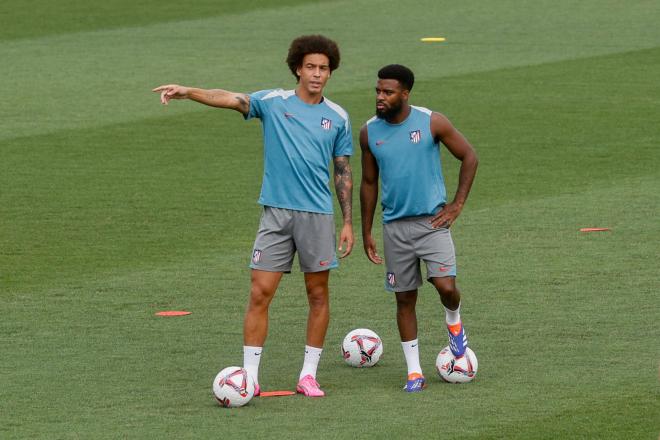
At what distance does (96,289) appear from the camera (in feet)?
38.4

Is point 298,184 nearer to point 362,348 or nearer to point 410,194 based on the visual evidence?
point 410,194

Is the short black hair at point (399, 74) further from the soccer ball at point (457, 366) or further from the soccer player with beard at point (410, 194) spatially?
the soccer ball at point (457, 366)

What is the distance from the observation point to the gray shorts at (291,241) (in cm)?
892

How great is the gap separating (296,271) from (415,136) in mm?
3824

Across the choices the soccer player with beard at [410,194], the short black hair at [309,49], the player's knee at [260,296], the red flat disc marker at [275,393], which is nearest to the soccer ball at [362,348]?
the soccer player with beard at [410,194]

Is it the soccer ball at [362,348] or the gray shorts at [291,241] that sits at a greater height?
the gray shorts at [291,241]

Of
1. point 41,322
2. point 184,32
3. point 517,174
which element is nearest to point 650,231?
point 517,174

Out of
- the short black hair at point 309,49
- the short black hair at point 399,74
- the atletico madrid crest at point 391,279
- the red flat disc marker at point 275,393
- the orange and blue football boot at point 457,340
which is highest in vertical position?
the short black hair at point 309,49

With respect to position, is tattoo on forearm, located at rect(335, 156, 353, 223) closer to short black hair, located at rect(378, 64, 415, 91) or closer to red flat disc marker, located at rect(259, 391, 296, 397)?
short black hair, located at rect(378, 64, 415, 91)

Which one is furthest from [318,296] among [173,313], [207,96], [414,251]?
[173,313]

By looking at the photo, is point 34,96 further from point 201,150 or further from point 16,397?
point 16,397

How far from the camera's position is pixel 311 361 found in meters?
8.98

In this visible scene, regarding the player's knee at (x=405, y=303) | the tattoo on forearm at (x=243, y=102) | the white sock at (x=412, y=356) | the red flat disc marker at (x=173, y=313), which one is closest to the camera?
the tattoo on forearm at (x=243, y=102)

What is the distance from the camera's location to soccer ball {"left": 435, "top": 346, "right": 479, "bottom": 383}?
29.7 feet
